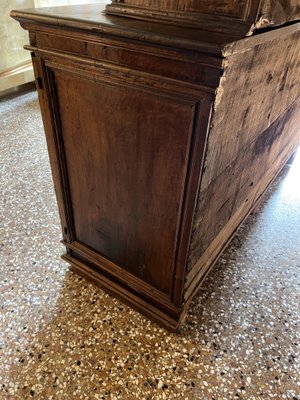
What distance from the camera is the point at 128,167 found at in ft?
3.19

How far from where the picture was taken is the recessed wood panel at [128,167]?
0.83 meters

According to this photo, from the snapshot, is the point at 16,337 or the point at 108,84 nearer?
the point at 108,84

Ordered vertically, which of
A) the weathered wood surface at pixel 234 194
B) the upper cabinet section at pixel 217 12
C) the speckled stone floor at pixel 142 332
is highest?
the upper cabinet section at pixel 217 12

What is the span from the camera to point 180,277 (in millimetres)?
1072

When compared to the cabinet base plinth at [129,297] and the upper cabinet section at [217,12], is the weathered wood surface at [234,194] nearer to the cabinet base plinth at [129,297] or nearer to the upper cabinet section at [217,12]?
the cabinet base plinth at [129,297]

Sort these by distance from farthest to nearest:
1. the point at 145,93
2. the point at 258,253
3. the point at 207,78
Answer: the point at 258,253, the point at 145,93, the point at 207,78

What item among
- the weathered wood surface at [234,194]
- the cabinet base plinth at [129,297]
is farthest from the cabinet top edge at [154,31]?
the cabinet base plinth at [129,297]

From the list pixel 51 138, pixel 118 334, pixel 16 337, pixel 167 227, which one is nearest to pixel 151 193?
pixel 167 227

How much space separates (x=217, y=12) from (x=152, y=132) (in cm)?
31

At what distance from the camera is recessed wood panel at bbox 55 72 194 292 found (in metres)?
0.83

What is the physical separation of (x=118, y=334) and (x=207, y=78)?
96cm

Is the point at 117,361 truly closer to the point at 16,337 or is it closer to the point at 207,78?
the point at 16,337

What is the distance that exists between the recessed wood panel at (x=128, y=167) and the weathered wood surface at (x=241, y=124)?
9cm

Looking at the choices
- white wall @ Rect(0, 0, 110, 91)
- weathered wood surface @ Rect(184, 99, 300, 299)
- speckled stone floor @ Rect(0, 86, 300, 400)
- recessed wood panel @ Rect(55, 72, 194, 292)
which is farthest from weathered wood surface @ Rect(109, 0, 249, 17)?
white wall @ Rect(0, 0, 110, 91)
